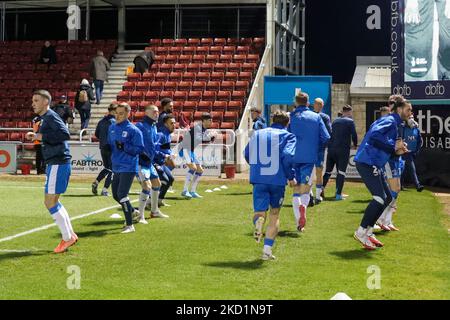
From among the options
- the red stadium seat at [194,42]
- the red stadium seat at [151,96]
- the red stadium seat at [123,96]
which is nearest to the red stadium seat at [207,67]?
the red stadium seat at [194,42]

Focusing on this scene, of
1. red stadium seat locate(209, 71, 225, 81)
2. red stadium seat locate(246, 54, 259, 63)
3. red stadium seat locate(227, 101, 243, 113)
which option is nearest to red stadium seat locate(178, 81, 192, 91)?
red stadium seat locate(209, 71, 225, 81)

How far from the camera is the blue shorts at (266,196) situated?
32.0 feet

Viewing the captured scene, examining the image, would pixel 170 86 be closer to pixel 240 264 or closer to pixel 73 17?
pixel 73 17

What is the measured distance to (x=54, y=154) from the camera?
34.2 ft

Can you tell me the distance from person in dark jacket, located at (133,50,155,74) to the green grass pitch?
53.8 feet

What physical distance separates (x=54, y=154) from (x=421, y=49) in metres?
15.2

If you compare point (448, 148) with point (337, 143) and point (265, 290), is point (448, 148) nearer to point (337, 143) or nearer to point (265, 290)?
point (337, 143)

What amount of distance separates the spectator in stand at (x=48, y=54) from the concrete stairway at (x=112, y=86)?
2510mm

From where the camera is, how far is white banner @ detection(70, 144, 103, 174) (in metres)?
24.6

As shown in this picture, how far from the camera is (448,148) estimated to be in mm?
23297

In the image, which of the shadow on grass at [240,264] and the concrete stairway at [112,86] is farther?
the concrete stairway at [112,86]

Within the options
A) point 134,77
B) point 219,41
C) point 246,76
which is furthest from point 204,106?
point 219,41

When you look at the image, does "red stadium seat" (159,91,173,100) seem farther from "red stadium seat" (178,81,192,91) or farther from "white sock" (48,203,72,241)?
"white sock" (48,203,72,241)

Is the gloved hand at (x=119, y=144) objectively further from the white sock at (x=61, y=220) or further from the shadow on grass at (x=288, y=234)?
the shadow on grass at (x=288, y=234)
